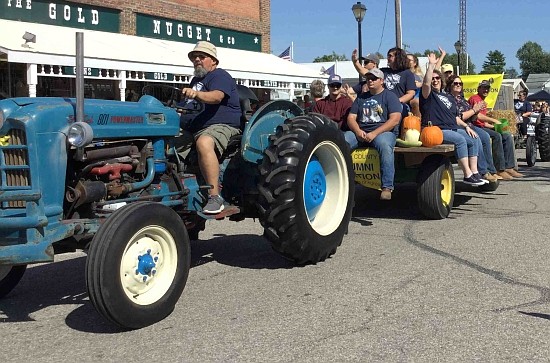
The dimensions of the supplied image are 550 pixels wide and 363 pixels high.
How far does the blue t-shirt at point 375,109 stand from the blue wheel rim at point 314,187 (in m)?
1.95

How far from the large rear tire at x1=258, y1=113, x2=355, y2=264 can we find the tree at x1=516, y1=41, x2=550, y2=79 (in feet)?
450

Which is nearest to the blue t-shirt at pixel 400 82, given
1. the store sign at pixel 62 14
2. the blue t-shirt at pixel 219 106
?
the blue t-shirt at pixel 219 106

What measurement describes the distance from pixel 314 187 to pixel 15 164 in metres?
2.77

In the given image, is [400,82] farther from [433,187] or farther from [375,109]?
[433,187]

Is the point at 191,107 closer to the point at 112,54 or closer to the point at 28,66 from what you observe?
the point at 28,66

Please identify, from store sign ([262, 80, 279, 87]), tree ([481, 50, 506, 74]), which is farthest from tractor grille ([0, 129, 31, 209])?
tree ([481, 50, 506, 74])

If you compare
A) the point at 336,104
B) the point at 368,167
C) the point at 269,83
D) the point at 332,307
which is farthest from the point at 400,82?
the point at 269,83

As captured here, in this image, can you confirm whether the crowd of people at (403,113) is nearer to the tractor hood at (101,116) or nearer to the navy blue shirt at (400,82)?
the navy blue shirt at (400,82)

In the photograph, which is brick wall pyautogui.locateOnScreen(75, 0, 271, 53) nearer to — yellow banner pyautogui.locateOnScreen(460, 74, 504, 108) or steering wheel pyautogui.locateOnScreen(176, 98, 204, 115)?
yellow banner pyautogui.locateOnScreen(460, 74, 504, 108)

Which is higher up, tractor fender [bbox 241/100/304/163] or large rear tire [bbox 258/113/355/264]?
tractor fender [bbox 241/100/304/163]

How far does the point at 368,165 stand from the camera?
815 cm

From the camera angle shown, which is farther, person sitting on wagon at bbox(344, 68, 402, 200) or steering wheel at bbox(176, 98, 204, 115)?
person sitting on wagon at bbox(344, 68, 402, 200)

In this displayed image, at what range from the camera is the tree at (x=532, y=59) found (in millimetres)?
137750

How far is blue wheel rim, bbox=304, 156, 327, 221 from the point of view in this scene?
624 cm
